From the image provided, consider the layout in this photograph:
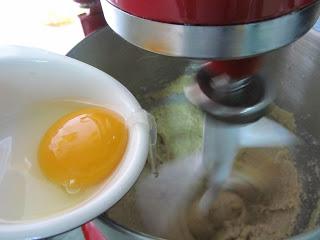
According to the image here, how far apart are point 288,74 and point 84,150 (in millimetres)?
446

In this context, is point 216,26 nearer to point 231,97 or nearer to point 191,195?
point 231,97

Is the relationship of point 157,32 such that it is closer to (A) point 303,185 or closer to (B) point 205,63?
(B) point 205,63

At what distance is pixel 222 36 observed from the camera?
32cm

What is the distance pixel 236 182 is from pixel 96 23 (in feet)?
1.14

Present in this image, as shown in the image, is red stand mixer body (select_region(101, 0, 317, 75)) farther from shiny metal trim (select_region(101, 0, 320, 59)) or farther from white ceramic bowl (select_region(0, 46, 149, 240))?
white ceramic bowl (select_region(0, 46, 149, 240))

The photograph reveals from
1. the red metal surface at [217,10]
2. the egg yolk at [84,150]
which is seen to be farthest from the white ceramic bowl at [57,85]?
the red metal surface at [217,10]

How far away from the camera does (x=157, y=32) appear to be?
344 mm

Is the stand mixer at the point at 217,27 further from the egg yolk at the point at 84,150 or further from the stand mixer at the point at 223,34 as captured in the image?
the egg yolk at the point at 84,150

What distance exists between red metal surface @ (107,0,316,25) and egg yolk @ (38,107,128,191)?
15 cm

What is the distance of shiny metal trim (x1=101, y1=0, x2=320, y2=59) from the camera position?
33 centimetres

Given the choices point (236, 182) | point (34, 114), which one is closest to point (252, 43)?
point (34, 114)

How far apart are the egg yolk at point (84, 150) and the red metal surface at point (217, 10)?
0.48 ft

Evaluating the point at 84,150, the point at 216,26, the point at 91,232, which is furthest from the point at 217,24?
the point at 91,232

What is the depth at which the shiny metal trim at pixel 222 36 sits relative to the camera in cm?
33
